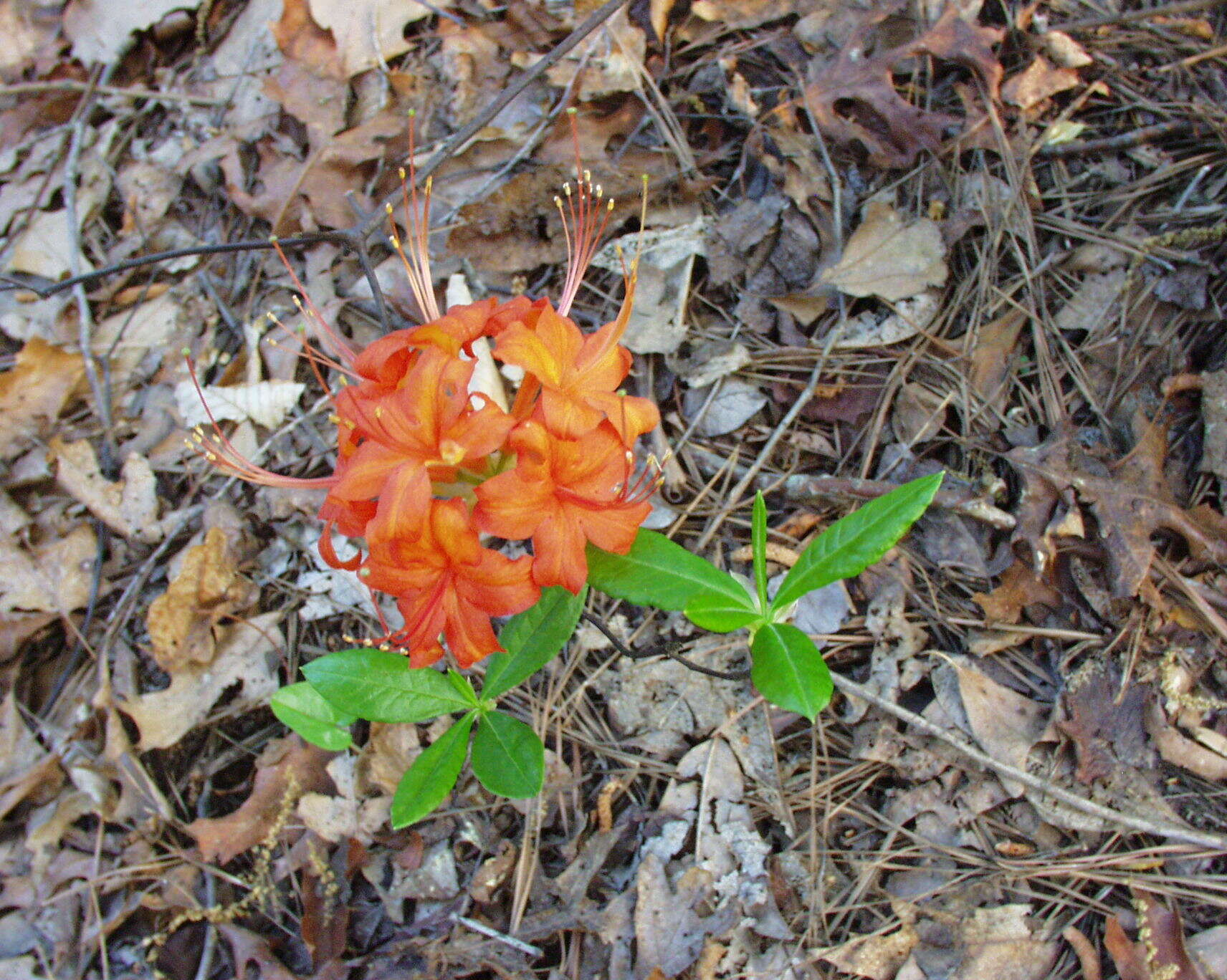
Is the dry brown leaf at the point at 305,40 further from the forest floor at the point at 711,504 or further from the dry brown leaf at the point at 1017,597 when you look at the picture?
the dry brown leaf at the point at 1017,597

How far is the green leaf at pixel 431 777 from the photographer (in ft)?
6.49

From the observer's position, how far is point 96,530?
2957 millimetres

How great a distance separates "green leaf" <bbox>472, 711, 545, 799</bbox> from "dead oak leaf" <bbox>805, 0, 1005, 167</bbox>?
209 centimetres

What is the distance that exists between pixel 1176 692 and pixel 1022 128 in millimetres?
1772

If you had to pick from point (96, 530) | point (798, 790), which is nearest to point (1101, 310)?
point (798, 790)

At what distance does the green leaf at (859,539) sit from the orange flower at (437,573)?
67cm

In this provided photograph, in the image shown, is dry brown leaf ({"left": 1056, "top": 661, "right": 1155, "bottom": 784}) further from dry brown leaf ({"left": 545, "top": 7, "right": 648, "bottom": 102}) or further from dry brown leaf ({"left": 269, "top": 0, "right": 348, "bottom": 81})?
dry brown leaf ({"left": 269, "top": 0, "right": 348, "bottom": 81})

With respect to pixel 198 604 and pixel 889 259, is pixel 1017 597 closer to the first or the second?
pixel 889 259

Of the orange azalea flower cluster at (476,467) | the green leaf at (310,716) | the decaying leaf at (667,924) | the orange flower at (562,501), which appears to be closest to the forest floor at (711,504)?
the decaying leaf at (667,924)

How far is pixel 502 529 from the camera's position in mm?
1565

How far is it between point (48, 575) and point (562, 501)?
2.24 meters

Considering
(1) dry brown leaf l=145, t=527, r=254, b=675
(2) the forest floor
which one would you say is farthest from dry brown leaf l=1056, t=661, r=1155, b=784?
(1) dry brown leaf l=145, t=527, r=254, b=675

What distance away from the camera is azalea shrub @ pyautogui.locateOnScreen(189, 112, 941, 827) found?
1.56 m

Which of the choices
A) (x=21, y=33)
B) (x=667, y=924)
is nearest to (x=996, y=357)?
(x=667, y=924)
